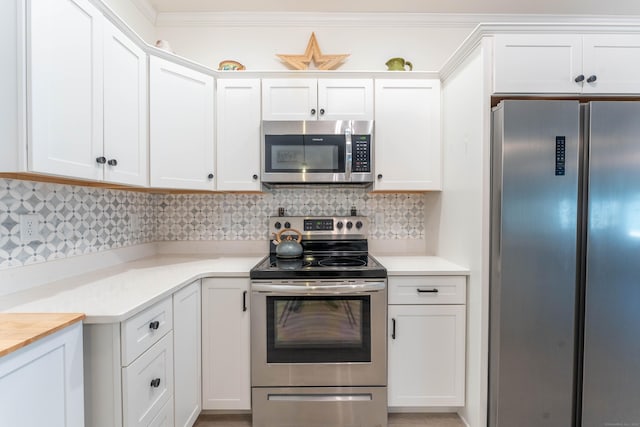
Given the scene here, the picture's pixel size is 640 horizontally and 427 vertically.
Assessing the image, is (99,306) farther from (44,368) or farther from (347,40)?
(347,40)

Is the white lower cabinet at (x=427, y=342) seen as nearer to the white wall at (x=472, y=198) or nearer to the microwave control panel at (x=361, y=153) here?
the white wall at (x=472, y=198)

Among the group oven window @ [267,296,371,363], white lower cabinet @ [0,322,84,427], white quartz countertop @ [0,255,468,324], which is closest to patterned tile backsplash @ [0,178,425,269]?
white quartz countertop @ [0,255,468,324]

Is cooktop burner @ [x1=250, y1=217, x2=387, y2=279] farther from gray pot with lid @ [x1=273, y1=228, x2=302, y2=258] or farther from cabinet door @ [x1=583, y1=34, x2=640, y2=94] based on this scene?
cabinet door @ [x1=583, y1=34, x2=640, y2=94]

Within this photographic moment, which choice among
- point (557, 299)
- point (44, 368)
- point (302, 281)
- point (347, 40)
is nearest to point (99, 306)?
point (44, 368)

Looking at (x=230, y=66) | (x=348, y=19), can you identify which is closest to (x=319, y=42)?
(x=348, y=19)

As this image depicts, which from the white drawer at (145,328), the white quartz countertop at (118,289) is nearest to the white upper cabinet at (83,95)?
the white quartz countertop at (118,289)

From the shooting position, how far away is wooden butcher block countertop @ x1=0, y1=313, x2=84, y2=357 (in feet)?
2.58

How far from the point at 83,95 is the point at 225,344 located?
1.42 meters

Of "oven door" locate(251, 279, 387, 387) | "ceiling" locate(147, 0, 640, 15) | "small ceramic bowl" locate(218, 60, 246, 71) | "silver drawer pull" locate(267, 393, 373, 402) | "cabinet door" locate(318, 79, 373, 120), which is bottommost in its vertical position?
"silver drawer pull" locate(267, 393, 373, 402)

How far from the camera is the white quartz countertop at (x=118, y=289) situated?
1.07 m

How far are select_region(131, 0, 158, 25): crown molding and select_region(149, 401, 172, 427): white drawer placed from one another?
2507 mm

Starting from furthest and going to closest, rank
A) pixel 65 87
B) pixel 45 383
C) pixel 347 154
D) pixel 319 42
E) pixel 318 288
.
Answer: pixel 319 42
pixel 347 154
pixel 318 288
pixel 65 87
pixel 45 383

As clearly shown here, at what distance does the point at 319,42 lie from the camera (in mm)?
2338

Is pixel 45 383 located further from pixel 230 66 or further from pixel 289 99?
pixel 230 66
